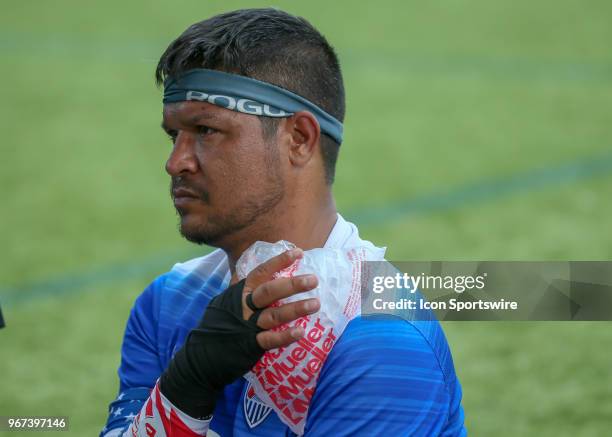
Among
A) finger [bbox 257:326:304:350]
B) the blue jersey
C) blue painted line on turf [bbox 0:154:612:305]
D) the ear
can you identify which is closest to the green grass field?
blue painted line on turf [bbox 0:154:612:305]

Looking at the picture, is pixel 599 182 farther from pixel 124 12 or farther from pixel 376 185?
pixel 124 12

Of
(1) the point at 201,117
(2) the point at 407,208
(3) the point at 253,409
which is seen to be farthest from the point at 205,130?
(2) the point at 407,208

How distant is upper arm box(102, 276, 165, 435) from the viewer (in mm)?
3021

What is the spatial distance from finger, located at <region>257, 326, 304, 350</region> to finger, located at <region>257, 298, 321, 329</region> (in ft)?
0.07

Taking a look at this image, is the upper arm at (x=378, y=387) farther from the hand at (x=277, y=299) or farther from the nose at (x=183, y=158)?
the nose at (x=183, y=158)

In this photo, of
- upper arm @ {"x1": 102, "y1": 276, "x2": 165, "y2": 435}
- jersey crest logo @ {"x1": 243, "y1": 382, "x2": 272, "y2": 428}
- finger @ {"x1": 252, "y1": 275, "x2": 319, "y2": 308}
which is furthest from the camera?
upper arm @ {"x1": 102, "y1": 276, "x2": 165, "y2": 435}

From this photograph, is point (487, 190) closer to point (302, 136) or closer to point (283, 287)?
point (302, 136)

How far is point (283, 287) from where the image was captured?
92.7 inches

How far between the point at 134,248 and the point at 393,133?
3.86 meters

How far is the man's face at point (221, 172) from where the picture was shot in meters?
2.74

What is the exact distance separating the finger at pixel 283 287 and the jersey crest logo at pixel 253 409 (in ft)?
1.36

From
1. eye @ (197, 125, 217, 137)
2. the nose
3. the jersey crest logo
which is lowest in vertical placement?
the jersey crest logo

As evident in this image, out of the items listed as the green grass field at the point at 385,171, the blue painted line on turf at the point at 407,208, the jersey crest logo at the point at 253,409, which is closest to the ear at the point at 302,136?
the jersey crest logo at the point at 253,409

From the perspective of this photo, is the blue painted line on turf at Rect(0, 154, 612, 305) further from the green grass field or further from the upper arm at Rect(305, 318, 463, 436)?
the upper arm at Rect(305, 318, 463, 436)
